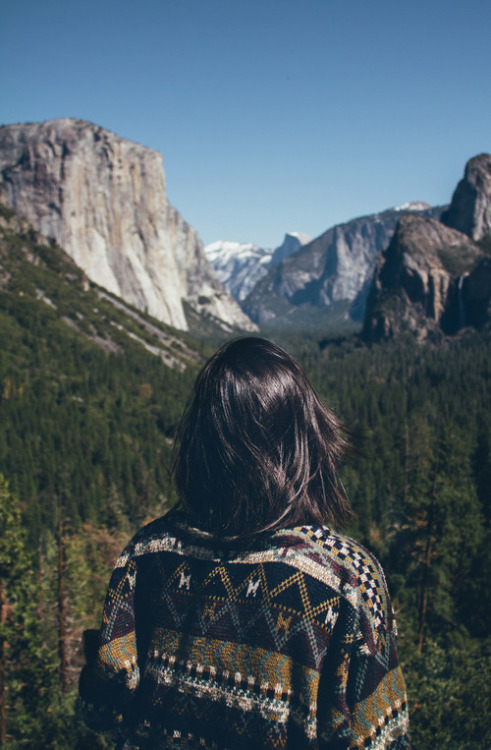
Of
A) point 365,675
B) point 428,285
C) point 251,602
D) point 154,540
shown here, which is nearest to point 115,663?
point 154,540

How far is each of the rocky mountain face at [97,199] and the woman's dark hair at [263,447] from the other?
153m

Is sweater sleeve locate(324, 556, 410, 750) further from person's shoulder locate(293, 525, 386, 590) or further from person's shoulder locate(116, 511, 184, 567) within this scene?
person's shoulder locate(116, 511, 184, 567)

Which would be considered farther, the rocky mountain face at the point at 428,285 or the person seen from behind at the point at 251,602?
the rocky mountain face at the point at 428,285

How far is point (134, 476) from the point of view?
206ft

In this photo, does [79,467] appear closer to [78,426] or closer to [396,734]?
[78,426]

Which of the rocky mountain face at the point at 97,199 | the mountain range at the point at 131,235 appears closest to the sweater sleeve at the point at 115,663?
the mountain range at the point at 131,235

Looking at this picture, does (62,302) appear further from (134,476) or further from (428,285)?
(428,285)

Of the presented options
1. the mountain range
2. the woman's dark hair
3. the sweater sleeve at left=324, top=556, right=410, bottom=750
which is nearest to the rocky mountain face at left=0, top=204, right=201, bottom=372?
the mountain range

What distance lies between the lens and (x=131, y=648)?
331cm

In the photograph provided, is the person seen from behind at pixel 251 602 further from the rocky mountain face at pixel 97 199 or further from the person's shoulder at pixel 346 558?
the rocky mountain face at pixel 97 199

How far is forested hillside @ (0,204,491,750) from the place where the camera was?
16.4 m

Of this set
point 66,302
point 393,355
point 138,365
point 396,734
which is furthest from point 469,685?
point 393,355

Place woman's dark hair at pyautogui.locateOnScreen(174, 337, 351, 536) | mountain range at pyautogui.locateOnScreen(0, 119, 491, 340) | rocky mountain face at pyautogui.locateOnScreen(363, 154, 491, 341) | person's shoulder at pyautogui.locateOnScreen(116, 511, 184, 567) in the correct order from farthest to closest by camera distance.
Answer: rocky mountain face at pyautogui.locateOnScreen(363, 154, 491, 341)
mountain range at pyautogui.locateOnScreen(0, 119, 491, 340)
person's shoulder at pyautogui.locateOnScreen(116, 511, 184, 567)
woman's dark hair at pyautogui.locateOnScreen(174, 337, 351, 536)

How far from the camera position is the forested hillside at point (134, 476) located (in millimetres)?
16375
